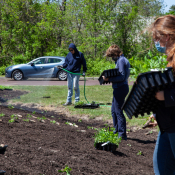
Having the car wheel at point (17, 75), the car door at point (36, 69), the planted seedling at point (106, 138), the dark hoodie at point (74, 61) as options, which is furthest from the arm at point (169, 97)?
the car wheel at point (17, 75)

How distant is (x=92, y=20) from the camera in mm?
21875

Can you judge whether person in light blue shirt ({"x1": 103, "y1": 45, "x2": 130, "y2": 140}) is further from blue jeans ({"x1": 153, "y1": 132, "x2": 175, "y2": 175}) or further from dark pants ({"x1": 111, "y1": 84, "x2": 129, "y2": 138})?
blue jeans ({"x1": 153, "y1": 132, "x2": 175, "y2": 175})

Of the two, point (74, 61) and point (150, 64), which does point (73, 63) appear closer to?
point (74, 61)

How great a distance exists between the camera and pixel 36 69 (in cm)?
1688

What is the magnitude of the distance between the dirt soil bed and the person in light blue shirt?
415 mm

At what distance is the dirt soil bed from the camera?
3.12 meters

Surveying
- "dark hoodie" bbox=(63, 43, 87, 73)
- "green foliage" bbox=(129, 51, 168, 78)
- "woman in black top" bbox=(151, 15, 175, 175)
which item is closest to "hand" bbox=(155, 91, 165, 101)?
"woman in black top" bbox=(151, 15, 175, 175)

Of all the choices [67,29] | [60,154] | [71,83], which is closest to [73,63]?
[71,83]

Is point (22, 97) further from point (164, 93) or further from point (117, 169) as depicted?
point (164, 93)

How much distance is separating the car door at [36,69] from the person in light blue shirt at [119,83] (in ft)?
39.6

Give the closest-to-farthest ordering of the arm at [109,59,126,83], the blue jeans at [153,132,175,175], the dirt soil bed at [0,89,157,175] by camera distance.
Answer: the blue jeans at [153,132,175,175] → the dirt soil bed at [0,89,157,175] → the arm at [109,59,126,83]

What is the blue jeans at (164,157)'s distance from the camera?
2463mm

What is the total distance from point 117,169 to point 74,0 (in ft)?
70.5

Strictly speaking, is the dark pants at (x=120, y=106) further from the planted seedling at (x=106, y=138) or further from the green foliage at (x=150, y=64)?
the green foliage at (x=150, y=64)
